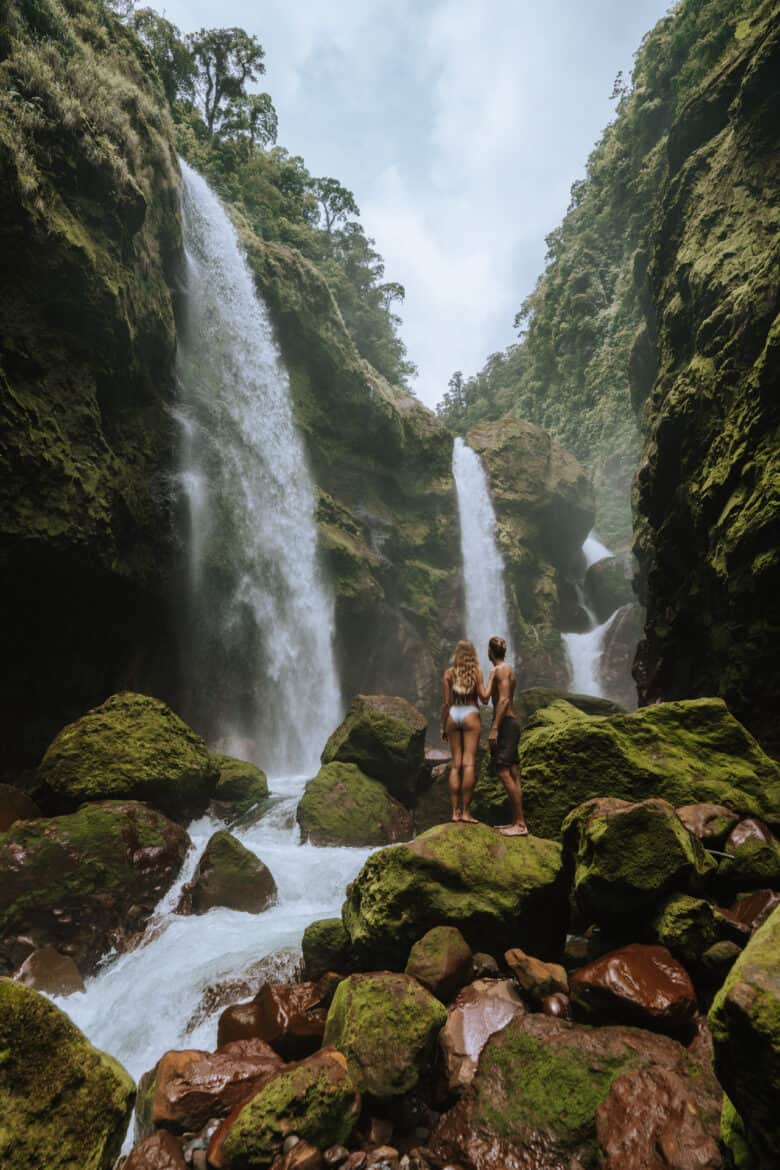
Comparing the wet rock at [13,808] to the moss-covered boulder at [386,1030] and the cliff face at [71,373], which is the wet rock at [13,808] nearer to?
the cliff face at [71,373]

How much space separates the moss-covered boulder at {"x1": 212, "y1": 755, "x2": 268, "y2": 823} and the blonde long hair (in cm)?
621

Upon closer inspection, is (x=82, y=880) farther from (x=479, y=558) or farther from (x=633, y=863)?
(x=479, y=558)

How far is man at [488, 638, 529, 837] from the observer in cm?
570

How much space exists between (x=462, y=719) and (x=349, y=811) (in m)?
4.64

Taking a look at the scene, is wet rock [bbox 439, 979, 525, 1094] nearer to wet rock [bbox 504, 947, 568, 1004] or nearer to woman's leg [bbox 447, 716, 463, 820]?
wet rock [bbox 504, 947, 568, 1004]

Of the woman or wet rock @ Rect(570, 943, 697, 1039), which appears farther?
the woman

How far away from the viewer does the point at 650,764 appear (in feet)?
18.8

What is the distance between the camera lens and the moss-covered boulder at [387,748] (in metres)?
10.6

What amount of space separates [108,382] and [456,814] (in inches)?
464

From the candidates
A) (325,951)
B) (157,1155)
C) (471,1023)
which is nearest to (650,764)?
(471,1023)

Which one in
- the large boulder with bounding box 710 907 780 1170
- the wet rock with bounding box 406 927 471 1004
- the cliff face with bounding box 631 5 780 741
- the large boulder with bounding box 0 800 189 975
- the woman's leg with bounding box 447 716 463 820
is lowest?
the large boulder with bounding box 0 800 189 975

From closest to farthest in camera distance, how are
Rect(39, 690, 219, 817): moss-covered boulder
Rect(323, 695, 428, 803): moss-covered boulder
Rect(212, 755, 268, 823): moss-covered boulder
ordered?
Rect(39, 690, 219, 817): moss-covered boulder
Rect(212, 755, 268, 823): moss-covered boulder
Rect(323, 695, 428, 803): moss-covered boulder

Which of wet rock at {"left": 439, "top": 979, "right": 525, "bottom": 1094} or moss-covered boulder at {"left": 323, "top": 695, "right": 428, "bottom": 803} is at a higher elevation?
wet rock at {"left": 439, "top": 979, "right": 525, "bottom": 1094}

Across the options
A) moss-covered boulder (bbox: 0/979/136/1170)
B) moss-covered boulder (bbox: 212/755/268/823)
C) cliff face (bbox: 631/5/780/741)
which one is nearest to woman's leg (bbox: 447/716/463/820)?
moss-covered boulder (bbox: 0/979/136/1170)
